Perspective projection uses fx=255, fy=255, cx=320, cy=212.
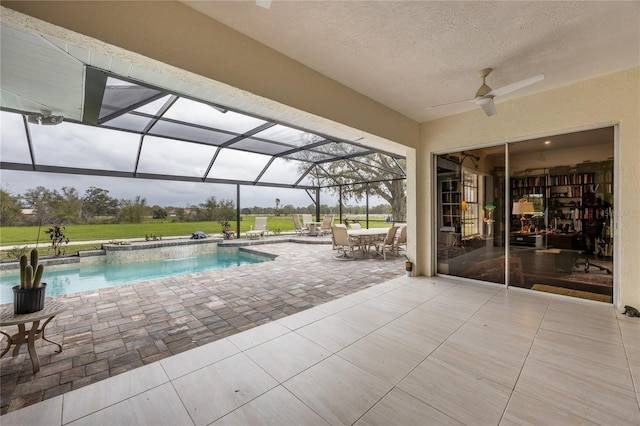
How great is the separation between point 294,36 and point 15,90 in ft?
10.3

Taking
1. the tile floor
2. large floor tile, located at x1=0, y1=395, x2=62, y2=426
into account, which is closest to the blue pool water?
large floor tile, located at x1=0, y1=395, x2=62, y2=426

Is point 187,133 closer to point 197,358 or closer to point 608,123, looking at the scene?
point 197,358

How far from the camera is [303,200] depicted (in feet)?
43.9

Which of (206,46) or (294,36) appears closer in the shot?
(206,46)

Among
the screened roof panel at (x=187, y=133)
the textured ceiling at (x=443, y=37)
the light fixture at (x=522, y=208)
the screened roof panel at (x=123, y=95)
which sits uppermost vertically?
the screened roof panel at (x=187, y=133)

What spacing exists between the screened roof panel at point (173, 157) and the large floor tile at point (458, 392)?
27.5ft

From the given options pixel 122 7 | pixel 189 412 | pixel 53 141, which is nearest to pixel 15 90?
pixel 122 7

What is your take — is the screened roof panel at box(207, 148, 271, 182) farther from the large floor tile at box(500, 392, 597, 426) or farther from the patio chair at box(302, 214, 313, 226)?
the large floor tile at box(500, 392, 597, 426)

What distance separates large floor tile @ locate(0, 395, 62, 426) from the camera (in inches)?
60.4

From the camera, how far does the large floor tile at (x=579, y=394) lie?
1589 millimetres

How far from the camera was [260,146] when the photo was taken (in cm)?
802

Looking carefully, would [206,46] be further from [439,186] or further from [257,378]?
[439,186]

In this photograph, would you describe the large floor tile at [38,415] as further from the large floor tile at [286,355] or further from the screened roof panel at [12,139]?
the screened roof panel at [12,139]

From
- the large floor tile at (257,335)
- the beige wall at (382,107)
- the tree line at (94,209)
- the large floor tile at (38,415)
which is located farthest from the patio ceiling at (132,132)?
the large floor tile at (257,335)
